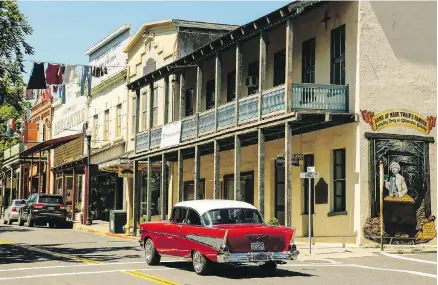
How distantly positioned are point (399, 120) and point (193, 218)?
396 inches

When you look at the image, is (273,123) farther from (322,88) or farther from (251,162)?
(251,162)

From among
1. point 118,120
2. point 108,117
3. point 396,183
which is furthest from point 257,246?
point 108,117

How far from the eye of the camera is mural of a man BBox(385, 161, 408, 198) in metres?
23.5

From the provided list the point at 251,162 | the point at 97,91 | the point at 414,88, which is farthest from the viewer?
the point at 97,91

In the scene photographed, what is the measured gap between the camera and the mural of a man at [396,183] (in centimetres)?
2347

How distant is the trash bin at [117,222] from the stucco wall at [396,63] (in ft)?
51.3

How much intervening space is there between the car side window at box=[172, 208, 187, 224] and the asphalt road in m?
1.15

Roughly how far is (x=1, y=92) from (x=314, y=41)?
11.1 m

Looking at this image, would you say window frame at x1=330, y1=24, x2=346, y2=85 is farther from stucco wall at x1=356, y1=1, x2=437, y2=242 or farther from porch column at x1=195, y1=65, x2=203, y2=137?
porch column at x1=195, y1=65, x2=203, y2=137

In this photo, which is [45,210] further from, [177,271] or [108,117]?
[177,271]

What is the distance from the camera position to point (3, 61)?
904 inches

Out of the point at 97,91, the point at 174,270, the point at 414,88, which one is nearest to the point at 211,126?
the point at 414,88

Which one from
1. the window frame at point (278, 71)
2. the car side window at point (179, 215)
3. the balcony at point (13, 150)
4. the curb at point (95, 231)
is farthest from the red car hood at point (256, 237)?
the balcony at point (13, 150)

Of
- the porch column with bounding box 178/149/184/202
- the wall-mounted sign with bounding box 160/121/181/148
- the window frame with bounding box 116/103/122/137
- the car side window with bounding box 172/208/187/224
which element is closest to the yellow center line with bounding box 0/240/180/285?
the car side window with bounding box 172/208/187/224
